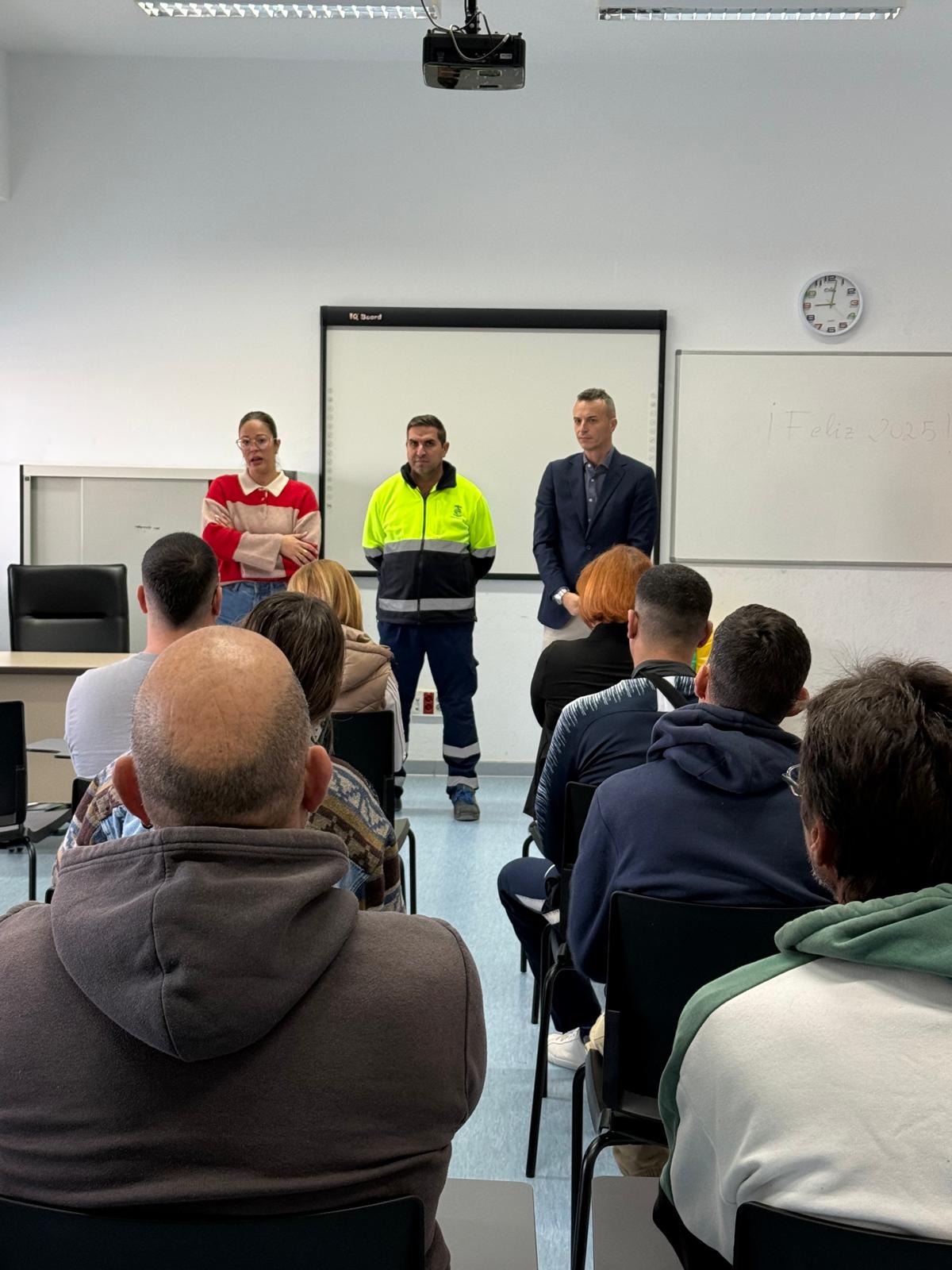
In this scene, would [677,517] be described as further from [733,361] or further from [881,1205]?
[881,1205]

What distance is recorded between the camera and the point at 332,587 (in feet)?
10.4

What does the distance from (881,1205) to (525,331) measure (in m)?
5.54

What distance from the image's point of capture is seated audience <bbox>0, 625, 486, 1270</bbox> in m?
0.86

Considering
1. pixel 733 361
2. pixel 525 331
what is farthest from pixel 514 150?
pixel 733 361

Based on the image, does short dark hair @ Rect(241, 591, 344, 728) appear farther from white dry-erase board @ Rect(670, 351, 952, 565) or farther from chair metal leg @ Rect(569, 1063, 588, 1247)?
white dry-erase board @ Rect(670, 351, 952, 565)

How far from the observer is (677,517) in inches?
240

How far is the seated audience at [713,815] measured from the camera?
1.66 metres

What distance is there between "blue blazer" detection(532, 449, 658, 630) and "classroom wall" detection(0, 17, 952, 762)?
758mm

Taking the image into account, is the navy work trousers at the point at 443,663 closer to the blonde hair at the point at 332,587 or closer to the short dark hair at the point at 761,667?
the blonde hair at the point at 332,587

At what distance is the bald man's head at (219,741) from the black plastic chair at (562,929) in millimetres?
1350

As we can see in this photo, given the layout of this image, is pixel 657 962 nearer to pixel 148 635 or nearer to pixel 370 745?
pixel 148 635

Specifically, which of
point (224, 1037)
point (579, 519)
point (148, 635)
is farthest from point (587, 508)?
point (224, 1037)

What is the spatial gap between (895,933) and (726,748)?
807 mm

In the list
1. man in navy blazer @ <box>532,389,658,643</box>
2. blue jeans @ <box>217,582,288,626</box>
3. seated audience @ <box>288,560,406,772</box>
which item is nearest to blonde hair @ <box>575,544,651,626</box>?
seated audience @ <box>288,560,406,772</box>
